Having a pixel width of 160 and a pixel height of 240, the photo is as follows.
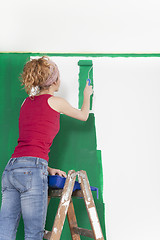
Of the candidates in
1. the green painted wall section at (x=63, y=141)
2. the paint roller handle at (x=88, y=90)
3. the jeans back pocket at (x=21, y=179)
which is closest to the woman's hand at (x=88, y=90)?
the paint roller handle at (x=88, y=90)

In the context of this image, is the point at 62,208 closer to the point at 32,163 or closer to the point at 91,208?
the point at 91,208

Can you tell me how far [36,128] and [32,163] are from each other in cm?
21

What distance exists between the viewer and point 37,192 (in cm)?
139

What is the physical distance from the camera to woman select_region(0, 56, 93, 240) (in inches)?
54.5

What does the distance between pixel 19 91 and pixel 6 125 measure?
310 mm

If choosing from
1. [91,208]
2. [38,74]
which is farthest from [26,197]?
[38,74]

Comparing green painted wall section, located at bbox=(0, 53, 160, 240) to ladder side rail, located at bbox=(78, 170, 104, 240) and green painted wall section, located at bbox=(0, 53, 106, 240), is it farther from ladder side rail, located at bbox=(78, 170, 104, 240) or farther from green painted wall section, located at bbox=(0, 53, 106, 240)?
ladder side rail, located at bbox=(78, 170, 104, 240)

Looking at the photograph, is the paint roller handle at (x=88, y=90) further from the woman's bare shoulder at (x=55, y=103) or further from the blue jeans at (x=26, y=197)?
the blue jeans at (x=26, y=197)

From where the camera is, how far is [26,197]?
1.39 metres

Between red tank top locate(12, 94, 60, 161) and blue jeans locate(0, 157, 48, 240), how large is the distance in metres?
0.05

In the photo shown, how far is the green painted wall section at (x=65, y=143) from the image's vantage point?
6.89ft
